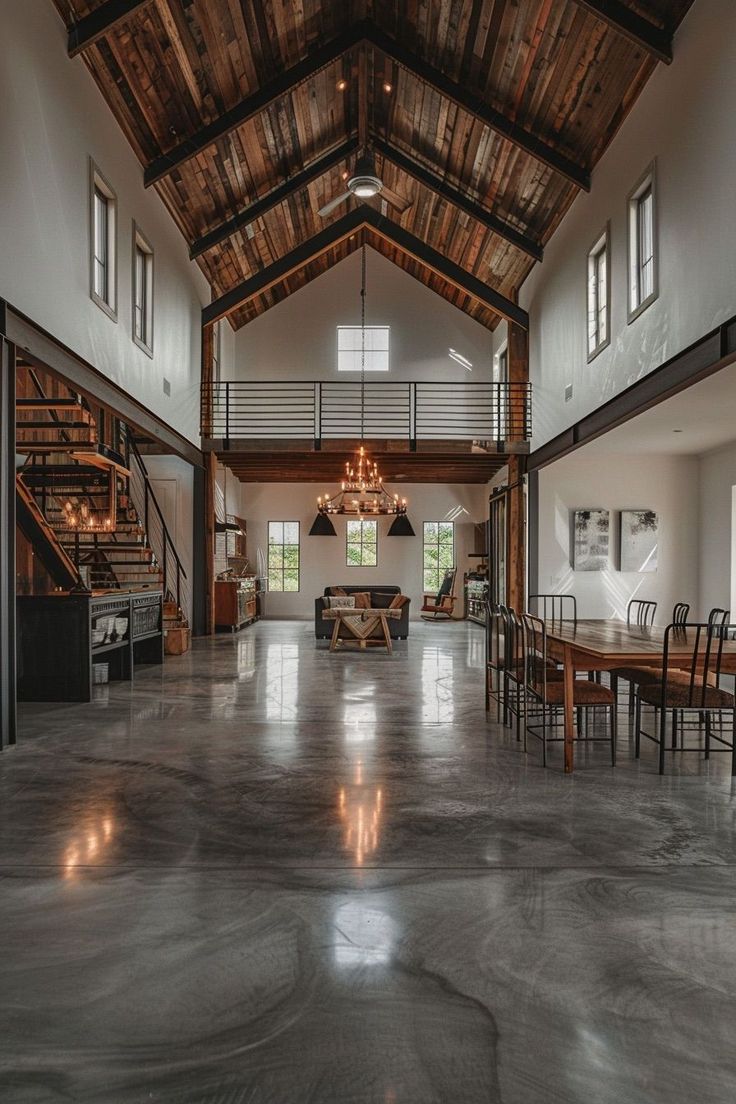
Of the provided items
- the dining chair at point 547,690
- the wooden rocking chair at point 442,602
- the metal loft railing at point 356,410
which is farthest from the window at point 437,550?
the dining chair at point 547,690

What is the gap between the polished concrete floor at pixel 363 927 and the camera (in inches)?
70.6

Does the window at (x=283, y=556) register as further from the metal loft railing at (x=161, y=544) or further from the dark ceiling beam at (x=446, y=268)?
the dark ceiling beam at (x=446, y=268)

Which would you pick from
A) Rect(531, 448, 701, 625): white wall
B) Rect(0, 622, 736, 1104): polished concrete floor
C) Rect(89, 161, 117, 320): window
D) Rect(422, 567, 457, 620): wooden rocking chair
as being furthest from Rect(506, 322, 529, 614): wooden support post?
Rect(0, 622, 736, 1104): polished concrete floor

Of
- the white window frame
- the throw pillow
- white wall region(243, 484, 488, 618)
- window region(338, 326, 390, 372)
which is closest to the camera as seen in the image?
the white window frame

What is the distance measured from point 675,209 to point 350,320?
10299 millimetres

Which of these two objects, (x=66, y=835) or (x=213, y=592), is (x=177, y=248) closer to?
(x=213, y=592)

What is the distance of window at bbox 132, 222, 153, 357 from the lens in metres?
8.91

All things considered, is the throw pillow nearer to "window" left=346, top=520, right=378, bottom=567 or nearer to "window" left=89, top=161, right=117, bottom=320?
"window" left=346, top=520, right=378, bottom=567

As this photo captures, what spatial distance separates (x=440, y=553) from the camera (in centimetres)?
1731

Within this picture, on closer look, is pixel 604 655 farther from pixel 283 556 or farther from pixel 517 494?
pixel 283 556

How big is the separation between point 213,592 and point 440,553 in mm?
6275

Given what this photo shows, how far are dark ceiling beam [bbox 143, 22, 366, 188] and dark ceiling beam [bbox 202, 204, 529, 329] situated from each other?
358cm

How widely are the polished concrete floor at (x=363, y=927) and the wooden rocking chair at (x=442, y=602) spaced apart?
37.5 feet

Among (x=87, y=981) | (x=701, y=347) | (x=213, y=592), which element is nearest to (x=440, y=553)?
(x=213, y=592)
